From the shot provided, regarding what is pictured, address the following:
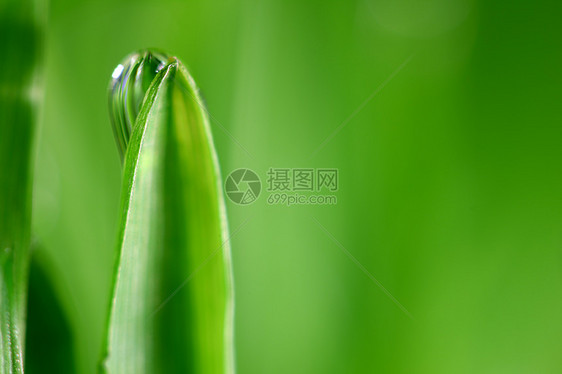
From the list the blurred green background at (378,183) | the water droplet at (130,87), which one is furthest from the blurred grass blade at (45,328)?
the water droplet at (130,87)

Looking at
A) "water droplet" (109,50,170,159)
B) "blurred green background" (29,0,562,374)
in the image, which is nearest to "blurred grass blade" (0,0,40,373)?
"water droplet" (109,50,170,159)

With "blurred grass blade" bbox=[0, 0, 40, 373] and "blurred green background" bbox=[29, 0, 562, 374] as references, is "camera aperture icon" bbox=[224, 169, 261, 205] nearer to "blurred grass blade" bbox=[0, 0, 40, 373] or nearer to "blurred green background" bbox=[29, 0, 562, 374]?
"blurred green background" bbox=[29, 0, 562, 374]

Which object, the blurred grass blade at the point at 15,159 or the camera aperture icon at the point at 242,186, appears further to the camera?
the camera aperture icon at the point at 242,186

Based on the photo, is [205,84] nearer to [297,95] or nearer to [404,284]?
[297,95]

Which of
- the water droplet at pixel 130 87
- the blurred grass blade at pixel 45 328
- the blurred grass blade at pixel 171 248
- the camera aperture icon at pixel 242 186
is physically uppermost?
the water droplet at pixel 130 87

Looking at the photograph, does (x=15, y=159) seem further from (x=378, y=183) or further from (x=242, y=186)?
(x=378, y=183)

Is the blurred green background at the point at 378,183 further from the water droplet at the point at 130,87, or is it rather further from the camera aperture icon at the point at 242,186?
the water droplet at the point at 130,87
